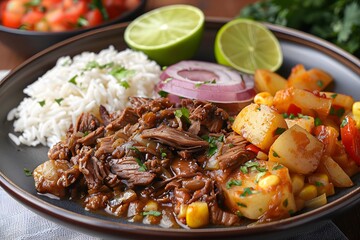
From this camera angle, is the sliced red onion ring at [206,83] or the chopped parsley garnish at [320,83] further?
the chopped parsley garnish at [320,83]

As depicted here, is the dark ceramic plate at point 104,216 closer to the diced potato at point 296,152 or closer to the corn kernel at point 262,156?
the diced potato at point 296,152

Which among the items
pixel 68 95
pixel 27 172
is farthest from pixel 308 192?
pixel 68 95

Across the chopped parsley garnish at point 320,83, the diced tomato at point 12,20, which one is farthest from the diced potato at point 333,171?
the diced tomato at point 12,20

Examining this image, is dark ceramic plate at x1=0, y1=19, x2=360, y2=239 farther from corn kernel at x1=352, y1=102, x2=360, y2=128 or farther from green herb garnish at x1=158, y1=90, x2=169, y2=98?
green herb garnish at x1=158, y1=90, x2=169, y2=98

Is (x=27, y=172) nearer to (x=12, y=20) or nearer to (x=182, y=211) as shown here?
(x=182, y=211)

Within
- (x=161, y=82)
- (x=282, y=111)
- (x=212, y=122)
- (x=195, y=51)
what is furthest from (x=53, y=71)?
(x=282, y=111)
